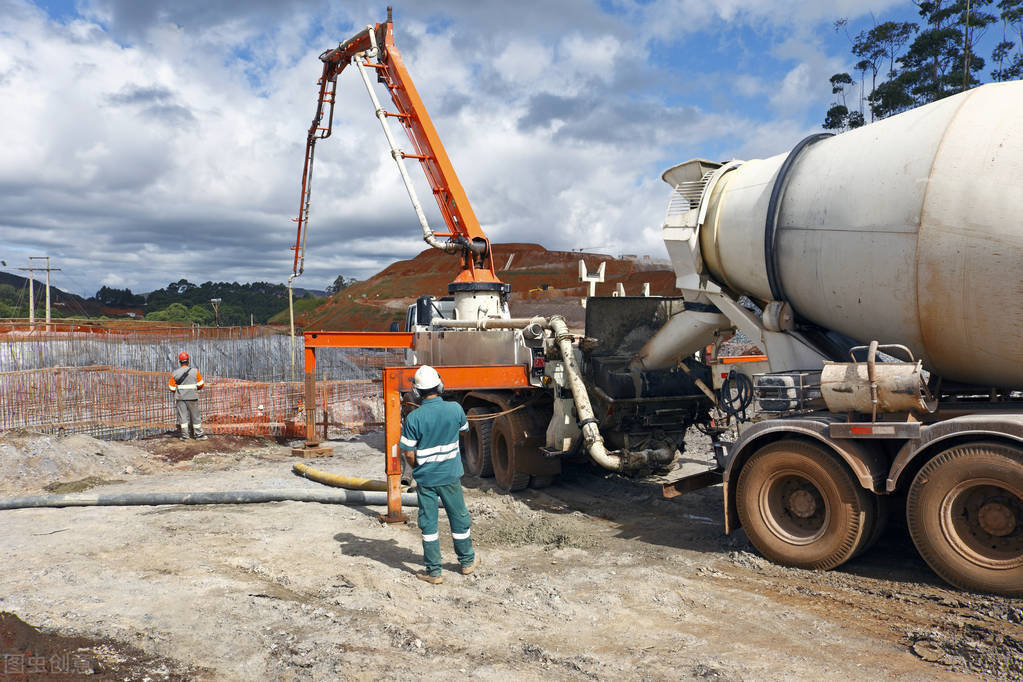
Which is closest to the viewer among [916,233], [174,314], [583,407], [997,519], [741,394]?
[997,519]

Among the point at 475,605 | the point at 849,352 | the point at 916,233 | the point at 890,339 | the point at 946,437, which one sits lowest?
the point at 475,605

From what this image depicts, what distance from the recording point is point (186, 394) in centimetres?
1391

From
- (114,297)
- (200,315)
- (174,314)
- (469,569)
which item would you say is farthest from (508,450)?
(114,297)

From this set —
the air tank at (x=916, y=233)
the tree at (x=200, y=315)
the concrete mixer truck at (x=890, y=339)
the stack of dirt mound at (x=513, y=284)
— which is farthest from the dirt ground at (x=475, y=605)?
the tree at (x=200, y=315)

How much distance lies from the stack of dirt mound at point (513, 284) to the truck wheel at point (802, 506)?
22.8 metres

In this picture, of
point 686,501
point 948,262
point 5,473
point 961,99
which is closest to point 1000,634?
point 948,262

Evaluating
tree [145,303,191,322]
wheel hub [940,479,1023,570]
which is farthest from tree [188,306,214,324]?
wheel hub [940,479,1023,570]

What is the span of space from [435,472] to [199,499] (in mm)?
4065

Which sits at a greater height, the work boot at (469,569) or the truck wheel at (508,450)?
the truck wheel at (508,450)

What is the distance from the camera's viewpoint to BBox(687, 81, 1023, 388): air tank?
4883 millimetres

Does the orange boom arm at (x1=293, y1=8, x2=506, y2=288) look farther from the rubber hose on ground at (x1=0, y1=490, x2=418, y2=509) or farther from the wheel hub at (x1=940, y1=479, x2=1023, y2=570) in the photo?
the wheel hub at (x1=940, y1=479, x2=1023, y2=570)

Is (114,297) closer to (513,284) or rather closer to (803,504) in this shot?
(513,284)

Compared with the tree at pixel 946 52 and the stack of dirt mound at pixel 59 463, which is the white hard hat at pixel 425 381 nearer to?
the stack of dirt mound at pixel 59 463

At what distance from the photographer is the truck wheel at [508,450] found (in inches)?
364
